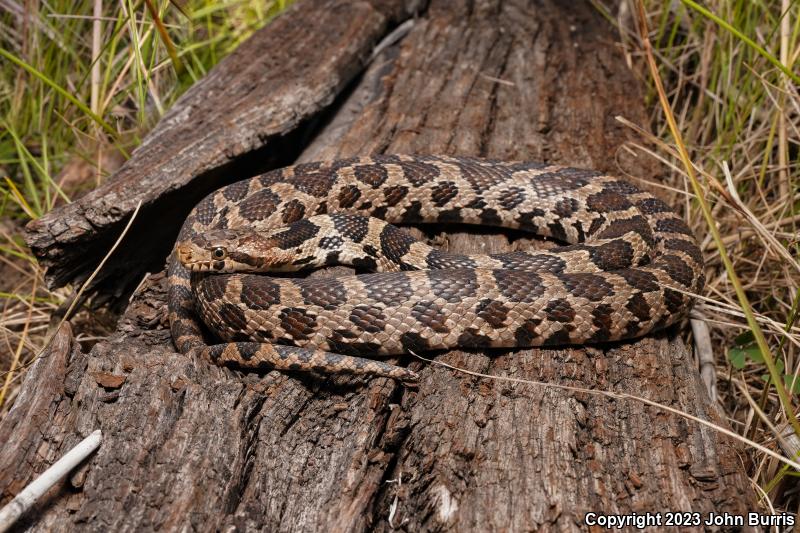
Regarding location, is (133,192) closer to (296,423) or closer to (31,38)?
(296,423)

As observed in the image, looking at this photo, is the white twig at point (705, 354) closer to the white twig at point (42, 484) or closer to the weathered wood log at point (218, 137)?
the weathered wood log at point (218, 137)

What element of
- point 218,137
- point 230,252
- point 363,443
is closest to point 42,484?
point 363,443

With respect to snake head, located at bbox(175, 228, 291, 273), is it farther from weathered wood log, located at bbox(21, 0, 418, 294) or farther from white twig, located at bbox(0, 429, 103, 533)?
white twig, located at bbox(0, 429, 103, 533)

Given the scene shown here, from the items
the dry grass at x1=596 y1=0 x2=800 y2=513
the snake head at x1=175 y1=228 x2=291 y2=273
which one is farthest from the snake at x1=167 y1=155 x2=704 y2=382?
the dry grass at x1=596 y1=0 x2=800 y2=513

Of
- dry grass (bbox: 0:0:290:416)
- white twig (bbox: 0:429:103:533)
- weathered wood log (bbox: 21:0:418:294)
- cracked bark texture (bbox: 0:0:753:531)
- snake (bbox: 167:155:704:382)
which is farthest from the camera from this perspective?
dry grass (bbox: 0:0:290:416)

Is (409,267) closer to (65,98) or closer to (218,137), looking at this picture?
(218,137)

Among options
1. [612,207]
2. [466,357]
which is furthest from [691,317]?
[466,357]
